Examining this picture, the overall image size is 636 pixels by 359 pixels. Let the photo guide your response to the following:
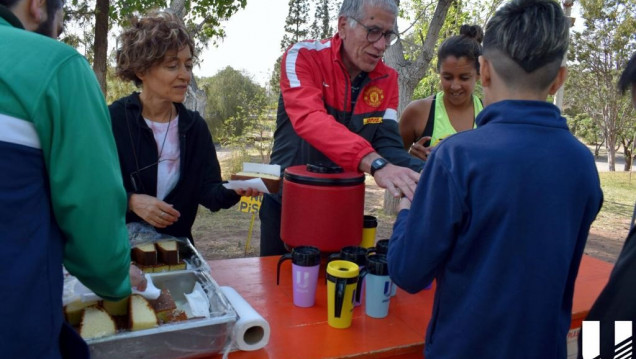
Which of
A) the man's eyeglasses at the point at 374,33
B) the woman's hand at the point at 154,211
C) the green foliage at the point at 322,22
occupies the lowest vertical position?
the woman's hand at the point at 154,211

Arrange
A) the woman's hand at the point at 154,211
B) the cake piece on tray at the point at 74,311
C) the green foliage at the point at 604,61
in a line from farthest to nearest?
the green foliage at the point at 604,61
the woman's hand at the point at 154,211
the cake piece on tray at the point at 74,311

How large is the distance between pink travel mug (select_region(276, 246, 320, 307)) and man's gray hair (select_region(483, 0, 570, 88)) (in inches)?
31.8

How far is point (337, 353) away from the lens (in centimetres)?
130

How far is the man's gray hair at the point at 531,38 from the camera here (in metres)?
1.10

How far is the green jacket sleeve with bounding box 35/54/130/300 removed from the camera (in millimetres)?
854

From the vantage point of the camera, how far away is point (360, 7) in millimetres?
2057

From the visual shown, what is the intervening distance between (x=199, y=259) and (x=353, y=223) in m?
0.57

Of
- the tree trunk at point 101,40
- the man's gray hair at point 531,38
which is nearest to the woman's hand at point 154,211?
the man's gray hair at point 531,38

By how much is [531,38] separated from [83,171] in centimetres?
101

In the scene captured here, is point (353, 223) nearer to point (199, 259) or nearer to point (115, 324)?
point (199, 259)

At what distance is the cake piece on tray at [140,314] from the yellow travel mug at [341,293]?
513 millimetres

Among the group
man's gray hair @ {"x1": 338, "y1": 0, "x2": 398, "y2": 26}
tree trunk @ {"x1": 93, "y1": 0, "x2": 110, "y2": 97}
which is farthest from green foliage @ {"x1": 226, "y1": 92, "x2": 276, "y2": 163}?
man's gray hair @ {"x1": 338, "y1": 0, "x2": 398, "y2": 26}

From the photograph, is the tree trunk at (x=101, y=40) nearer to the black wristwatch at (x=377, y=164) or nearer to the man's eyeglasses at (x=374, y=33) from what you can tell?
the man's eyeglasses at (x=374, y=33)

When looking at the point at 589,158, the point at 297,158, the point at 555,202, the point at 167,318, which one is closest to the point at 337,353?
the point at 167,318
